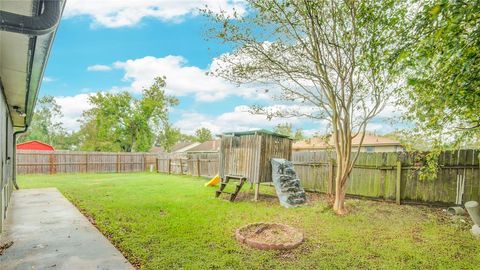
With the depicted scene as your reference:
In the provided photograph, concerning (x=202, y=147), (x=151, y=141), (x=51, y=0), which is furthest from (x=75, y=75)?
(x=51, y=0)

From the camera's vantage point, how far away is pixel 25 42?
279 cm

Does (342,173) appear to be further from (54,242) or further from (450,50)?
(54,242)

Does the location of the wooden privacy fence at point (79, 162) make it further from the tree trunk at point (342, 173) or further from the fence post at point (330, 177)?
the tree trunk at point (342, 173)

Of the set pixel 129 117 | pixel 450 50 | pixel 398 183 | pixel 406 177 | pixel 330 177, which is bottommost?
A: pixel 330 177

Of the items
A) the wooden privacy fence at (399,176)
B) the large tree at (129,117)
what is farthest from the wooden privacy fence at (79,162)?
the wooden privacy fence at (399,176)

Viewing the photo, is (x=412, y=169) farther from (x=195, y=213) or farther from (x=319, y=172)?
(x=195, y=213)

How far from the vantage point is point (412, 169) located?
7.38m

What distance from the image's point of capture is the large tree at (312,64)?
6.09 meters

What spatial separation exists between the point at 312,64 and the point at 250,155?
341 centimetres

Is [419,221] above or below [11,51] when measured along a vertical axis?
below

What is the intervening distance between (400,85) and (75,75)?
24309 mm

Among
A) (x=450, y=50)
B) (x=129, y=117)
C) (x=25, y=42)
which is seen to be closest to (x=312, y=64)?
(x=450, y=50)

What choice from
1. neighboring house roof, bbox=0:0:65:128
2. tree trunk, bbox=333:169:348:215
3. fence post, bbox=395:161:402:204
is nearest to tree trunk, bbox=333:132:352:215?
tree trunk, bbox=333:169:348:215

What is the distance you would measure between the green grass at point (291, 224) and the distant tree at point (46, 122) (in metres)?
37.3
